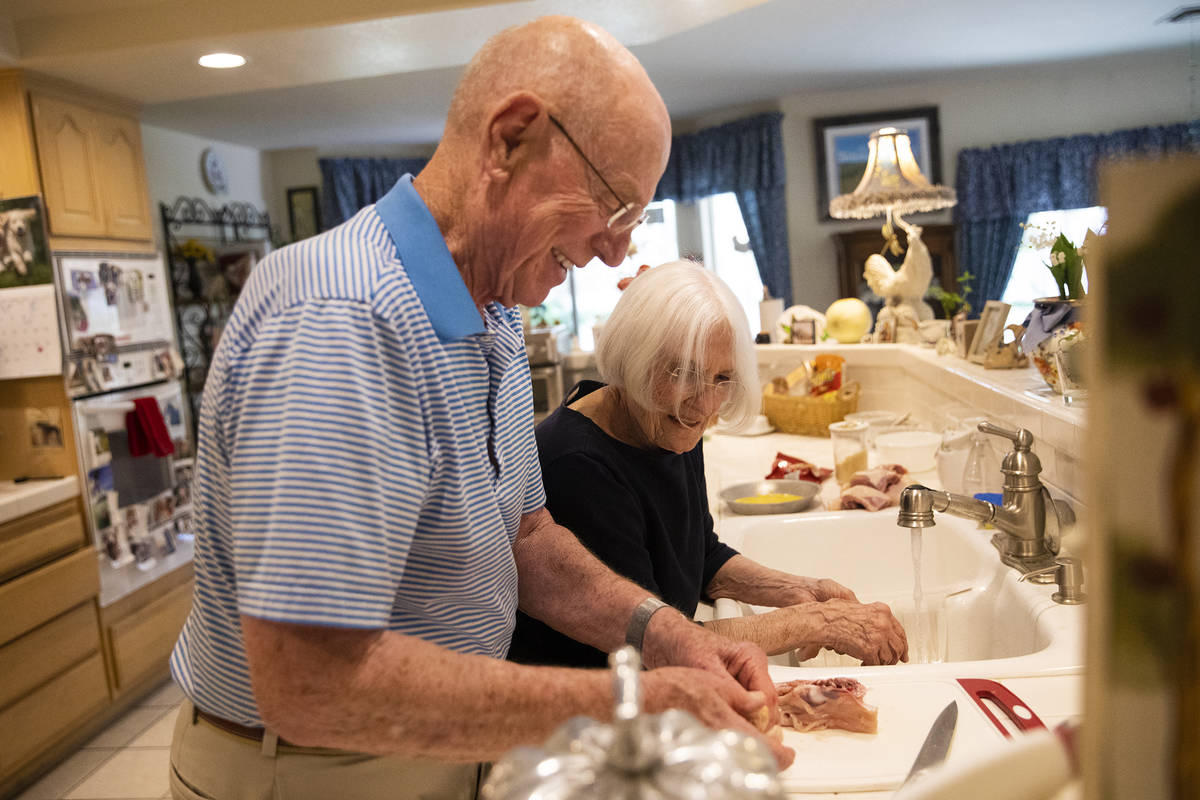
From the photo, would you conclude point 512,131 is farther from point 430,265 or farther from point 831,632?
point 831,632

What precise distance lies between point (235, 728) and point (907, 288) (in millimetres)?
3116

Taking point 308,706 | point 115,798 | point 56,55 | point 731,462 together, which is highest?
point 56,55

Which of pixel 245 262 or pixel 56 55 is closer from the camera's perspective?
pixel 56 55

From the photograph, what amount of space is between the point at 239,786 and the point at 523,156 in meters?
0.75

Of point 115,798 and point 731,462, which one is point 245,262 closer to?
point 115,798

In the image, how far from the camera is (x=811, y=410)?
3291 mm

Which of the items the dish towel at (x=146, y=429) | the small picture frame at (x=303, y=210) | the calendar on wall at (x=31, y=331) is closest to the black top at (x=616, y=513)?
the calendar on wall at (x=31, y=331)

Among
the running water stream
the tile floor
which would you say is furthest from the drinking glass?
the tile floor

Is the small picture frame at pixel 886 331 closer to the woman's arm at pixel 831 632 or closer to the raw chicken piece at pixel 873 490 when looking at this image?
the raw chicken piece at pixel 873 490

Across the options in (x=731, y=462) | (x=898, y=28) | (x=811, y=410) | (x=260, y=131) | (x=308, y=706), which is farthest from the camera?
(x=260, y=131)

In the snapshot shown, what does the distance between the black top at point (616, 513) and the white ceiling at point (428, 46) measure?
2.12 meters

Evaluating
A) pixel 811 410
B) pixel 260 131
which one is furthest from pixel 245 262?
pixel 811 410

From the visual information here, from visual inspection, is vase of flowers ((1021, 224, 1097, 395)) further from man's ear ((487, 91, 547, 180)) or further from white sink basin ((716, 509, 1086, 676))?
man's ear ((487, 91, 547, 180))

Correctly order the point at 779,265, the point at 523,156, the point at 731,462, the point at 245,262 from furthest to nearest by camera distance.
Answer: the point at 779,265, the point at 245,262, the point at 731,462, the point at 523,156
